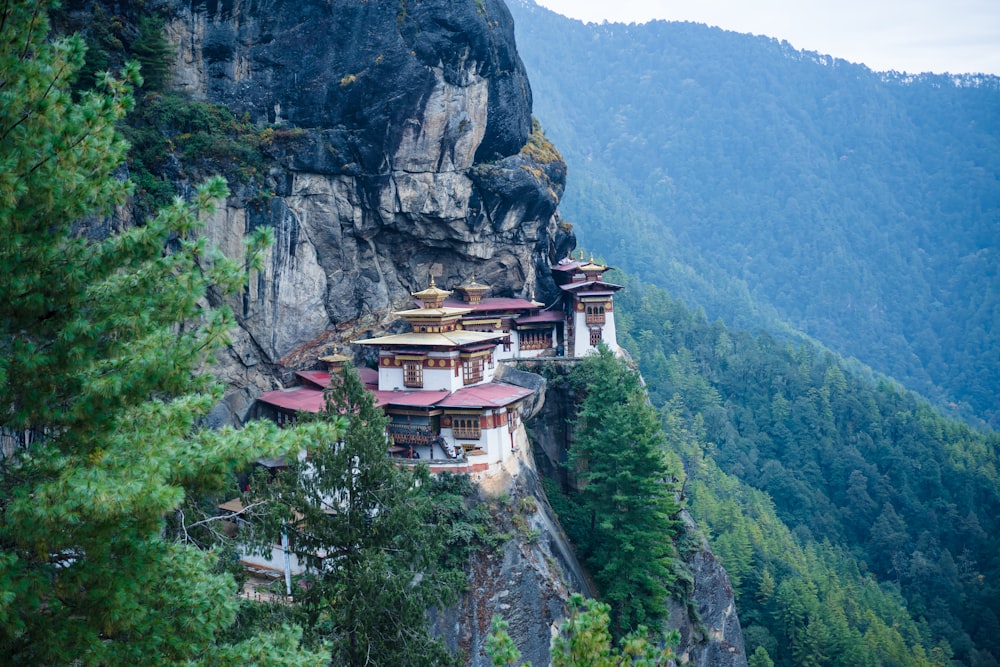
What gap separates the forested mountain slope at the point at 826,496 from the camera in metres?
42.3

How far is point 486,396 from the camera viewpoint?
2623cm

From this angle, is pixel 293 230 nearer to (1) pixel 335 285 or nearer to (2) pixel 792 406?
(1) pixel 335 285

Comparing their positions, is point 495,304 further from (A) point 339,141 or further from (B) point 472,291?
(A) point 339,141

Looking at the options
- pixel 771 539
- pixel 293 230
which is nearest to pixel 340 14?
pixel 293 230

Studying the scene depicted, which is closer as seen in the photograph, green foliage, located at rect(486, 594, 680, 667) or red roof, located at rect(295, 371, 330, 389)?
green foliage, located at rect(486, 594, 680, 667)

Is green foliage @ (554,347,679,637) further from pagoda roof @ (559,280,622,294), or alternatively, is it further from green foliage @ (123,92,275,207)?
green foliage @ (123,92,275,207)

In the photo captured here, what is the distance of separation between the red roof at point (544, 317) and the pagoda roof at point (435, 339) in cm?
542

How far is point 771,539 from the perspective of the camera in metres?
48.7

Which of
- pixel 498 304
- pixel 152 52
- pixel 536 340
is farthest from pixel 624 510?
pixel 152 52

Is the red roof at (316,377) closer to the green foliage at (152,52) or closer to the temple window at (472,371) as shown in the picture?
the temple window at (472,371)

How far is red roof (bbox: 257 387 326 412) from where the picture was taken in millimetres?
26381

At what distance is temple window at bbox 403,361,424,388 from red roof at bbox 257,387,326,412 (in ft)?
9.86

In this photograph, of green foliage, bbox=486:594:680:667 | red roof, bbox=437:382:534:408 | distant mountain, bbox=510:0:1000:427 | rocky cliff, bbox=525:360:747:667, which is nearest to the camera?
green foliage, bbox=486:594:680:667

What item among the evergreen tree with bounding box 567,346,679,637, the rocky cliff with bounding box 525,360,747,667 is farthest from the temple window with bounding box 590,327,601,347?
the evergreen tree with bounding box 567,346,679,637
